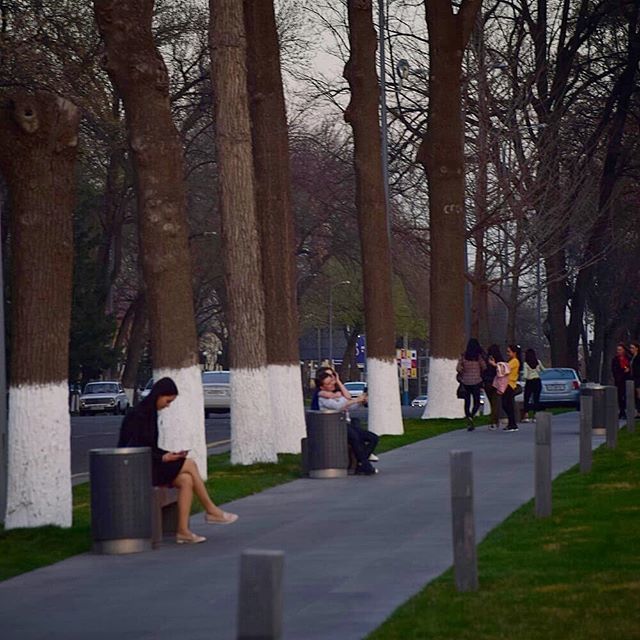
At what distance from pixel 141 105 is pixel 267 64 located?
7.97 meters

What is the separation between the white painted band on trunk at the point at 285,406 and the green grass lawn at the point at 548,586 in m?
10.9

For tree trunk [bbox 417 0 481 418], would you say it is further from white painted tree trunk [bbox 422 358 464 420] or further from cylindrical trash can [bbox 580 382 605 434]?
cylindrical trash can [bbox 580 382 605 434]

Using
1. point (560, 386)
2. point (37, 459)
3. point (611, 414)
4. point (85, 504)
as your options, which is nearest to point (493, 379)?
point (611, 414)

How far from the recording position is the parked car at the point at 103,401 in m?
74.1

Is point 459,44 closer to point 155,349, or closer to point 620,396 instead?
point 620,396

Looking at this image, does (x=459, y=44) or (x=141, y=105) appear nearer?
(x=141, y=105)

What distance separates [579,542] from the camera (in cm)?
1567

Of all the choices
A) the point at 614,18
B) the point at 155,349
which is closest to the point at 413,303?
the point at 614,18

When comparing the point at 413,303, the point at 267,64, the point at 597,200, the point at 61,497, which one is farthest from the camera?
the point at 413,303

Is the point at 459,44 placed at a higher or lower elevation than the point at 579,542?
higher

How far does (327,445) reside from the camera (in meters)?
25.1

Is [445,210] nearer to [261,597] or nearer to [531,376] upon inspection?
[531,376]

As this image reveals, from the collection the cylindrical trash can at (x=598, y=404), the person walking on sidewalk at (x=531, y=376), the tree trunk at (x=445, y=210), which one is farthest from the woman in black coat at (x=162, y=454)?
the tree trunk at (x=445, y=210)

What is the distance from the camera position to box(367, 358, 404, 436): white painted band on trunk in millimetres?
37938
